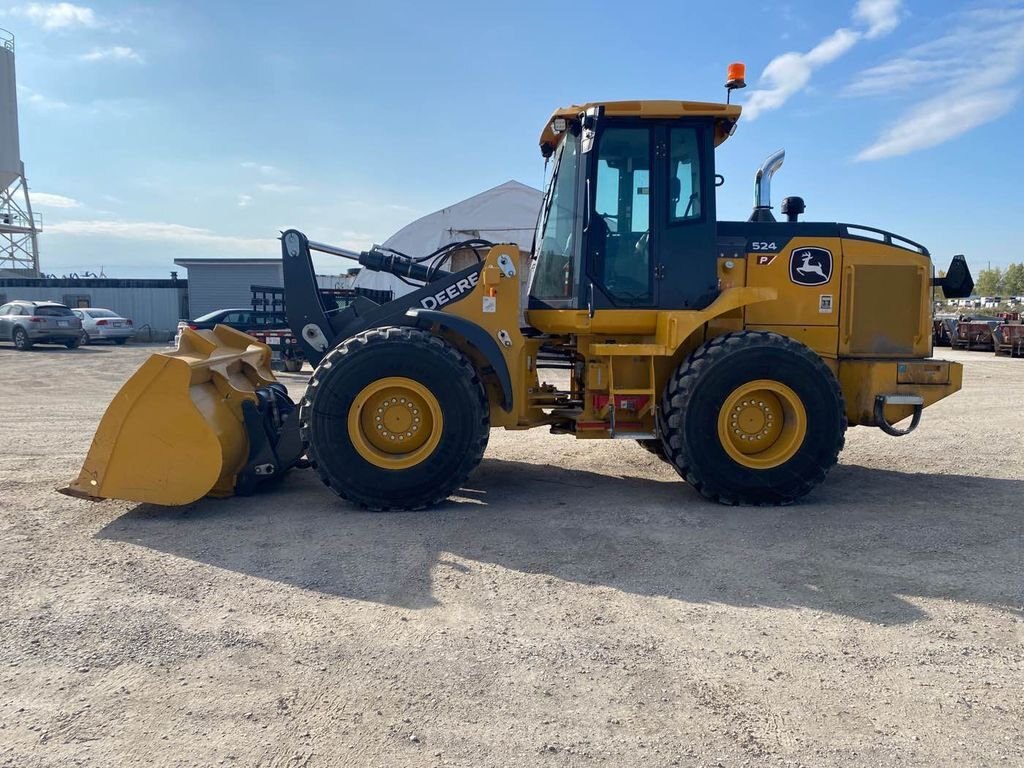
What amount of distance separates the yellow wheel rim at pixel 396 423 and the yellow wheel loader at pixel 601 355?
0.01m

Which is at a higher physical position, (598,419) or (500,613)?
(598,419)

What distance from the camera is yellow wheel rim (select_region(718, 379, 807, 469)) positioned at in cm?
525

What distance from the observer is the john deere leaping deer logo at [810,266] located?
578 cm

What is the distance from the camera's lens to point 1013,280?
100 meters

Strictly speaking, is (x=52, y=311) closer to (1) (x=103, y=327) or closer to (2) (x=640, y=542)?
(1) (x=103, y=327)

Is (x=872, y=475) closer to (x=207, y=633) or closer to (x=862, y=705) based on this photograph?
(x=862, y=705)

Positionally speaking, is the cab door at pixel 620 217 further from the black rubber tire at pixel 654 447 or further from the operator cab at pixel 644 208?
the black rubber tire at pixel 654 447

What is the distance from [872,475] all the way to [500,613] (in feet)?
15.3

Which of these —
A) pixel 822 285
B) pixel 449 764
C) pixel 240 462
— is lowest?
pixel 449 764

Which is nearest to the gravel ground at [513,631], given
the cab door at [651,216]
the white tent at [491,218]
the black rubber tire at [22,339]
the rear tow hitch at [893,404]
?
the rear tow hitch at [893,404]

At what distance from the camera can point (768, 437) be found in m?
5.41

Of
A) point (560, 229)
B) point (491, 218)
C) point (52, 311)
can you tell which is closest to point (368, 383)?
point (560, 229)

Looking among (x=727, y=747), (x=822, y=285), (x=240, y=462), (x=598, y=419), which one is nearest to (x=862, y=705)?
(x=727, y=747)

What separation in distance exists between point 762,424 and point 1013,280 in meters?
118
